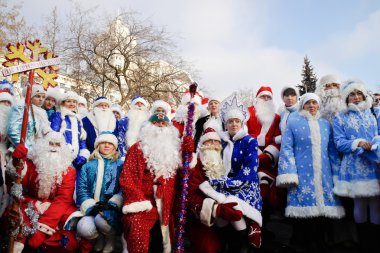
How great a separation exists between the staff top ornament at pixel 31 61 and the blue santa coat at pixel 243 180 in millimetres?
2394

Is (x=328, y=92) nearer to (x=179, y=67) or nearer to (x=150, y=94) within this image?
(x=150, y=94)

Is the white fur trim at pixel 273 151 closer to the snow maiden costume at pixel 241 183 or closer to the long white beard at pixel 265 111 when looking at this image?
the long white beard at pixel 265 111

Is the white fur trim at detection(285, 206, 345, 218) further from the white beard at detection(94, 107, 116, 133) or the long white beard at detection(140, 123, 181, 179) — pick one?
the white beard at detection(94, 107, 116, 133)

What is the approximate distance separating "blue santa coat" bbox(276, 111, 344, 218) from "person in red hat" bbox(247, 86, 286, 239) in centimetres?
32

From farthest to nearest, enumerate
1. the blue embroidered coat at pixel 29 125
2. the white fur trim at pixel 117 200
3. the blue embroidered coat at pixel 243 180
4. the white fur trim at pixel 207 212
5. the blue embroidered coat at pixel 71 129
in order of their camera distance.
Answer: the blue embroidered coat at pixel 71 129 < the blue embroidered coat at pixel 29 125 < the white fur trim at pixel 117 200 < the blue embroidered coat at pixel 243 180 < the white fur trim at pixel 207 212

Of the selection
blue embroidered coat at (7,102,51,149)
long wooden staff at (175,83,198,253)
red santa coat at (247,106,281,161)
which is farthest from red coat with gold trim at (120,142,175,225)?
blue embroidered coat at (7,102,51,149)

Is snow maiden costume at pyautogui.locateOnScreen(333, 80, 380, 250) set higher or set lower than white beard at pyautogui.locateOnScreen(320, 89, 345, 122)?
lower

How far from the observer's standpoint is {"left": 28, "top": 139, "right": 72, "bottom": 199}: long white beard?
4.11 meters

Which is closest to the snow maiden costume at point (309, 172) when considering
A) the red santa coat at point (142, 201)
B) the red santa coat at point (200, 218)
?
the red santa coat at point (200, 218)

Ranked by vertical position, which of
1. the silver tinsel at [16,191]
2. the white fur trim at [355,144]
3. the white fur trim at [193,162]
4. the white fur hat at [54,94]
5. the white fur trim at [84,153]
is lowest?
the silver tinsel at [16,191]

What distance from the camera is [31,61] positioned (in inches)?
148

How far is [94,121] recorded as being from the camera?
582 cm

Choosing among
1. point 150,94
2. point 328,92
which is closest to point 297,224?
point 328,92

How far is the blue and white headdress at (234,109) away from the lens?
4.19 metres
